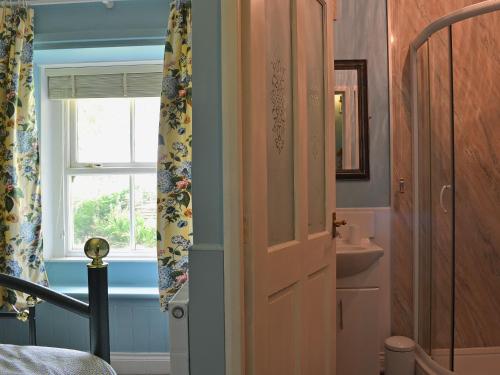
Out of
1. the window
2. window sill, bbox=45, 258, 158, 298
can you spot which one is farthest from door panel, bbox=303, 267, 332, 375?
the window

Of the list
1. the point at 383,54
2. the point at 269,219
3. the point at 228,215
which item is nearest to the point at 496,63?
the point at 383,54

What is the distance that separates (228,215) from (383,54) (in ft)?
6.06

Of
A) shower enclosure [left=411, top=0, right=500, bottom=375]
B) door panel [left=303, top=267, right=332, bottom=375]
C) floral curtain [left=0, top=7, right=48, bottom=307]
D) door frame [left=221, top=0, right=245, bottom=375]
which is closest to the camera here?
door frame [left=221, top=0, right=245, bottom=375]

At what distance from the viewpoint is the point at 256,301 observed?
1.23 meters

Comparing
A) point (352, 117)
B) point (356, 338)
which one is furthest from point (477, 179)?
point (356, 338)

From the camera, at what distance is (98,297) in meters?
1.42

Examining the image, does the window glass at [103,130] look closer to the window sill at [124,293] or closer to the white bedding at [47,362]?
the window sill at [124,293]

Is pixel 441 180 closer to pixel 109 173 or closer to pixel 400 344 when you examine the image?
pixel 400 344

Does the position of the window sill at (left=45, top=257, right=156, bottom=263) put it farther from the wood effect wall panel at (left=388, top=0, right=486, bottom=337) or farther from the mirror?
the wood effect wall panel at (left=388, top=0, right=486, bottom=337)

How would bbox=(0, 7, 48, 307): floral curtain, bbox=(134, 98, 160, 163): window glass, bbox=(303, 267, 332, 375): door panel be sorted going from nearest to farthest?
bbox=(303, 267, 332, 375): door panel, bbox=(0, 7, 48, 307): floral curtain, bbox=(134, 98, 160, 163): window glass

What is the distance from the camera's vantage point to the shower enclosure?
7.38 feet

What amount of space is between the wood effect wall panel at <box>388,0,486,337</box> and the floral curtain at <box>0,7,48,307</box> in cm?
230

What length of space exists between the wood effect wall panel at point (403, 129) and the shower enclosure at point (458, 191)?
0.22 ft

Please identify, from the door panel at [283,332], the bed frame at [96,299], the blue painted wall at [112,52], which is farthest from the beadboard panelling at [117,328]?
the door panel at [283,332]
